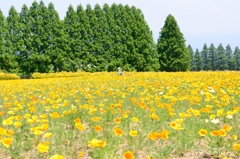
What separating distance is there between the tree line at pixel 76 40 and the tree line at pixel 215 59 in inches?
1769

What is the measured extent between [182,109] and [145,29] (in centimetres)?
3903

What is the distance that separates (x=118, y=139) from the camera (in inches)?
142

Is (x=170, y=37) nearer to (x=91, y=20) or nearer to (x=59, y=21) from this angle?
(x=91, y=20)

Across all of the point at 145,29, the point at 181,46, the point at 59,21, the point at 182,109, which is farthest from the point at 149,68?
the point at 182,109

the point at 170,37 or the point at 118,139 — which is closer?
the point at 118,139

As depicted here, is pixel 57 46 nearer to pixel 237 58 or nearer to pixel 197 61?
pixel 197 61

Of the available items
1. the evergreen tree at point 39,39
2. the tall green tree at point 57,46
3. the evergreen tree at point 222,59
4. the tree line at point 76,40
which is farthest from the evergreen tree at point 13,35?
the evergreen tree at point 222,59

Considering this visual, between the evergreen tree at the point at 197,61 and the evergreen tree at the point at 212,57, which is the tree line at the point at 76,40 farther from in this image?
the evergreen tree at the point at 212,57

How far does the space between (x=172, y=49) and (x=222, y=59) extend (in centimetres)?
4442

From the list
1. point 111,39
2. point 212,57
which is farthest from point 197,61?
point 111,39

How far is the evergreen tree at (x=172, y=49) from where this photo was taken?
1861 inches

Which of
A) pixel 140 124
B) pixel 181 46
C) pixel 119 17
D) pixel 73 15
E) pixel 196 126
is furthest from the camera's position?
pixel 181 46

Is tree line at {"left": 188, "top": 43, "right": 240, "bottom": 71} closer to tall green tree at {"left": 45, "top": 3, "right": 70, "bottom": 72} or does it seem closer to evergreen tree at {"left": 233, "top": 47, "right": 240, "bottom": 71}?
evergreen tree at {"left": 233, "top": 47, "right": 240, "bottom": 71}

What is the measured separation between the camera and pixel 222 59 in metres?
86.5
